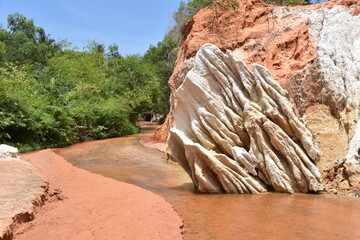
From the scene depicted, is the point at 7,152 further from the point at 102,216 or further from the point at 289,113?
the point at 289,113

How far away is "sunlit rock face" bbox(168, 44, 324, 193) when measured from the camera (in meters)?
6.52

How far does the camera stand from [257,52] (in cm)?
1023

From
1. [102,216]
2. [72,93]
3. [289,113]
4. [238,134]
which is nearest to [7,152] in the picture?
[102,216]

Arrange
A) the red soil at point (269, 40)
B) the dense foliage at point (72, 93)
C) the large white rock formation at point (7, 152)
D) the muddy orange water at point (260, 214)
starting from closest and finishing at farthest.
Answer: the muddy orange water at point (260, 214)
the red soil at point (269, 40)
the large white rock formation at point (7, 152)
the dense foliage at point (72, 93)

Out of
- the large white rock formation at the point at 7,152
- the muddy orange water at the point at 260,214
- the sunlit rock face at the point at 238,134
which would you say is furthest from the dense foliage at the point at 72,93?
the muddy orange water at the point at 260,214

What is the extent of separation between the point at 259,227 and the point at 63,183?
4.19 m

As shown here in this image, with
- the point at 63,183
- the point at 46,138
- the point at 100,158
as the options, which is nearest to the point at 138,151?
the point at 100,158

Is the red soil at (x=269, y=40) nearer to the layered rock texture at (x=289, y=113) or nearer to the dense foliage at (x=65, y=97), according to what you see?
the layered rock texture at (x=289, y=113)

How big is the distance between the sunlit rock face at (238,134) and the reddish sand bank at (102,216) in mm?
1457

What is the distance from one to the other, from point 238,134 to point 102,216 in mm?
3692

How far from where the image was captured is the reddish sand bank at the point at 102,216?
12.7 feet

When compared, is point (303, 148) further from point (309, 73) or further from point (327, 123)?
point (309, 73)

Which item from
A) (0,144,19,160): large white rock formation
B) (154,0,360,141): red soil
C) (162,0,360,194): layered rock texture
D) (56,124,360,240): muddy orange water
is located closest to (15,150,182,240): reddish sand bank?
(56,124,360,240): muddy orange water

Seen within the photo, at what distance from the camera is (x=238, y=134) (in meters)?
7.21
